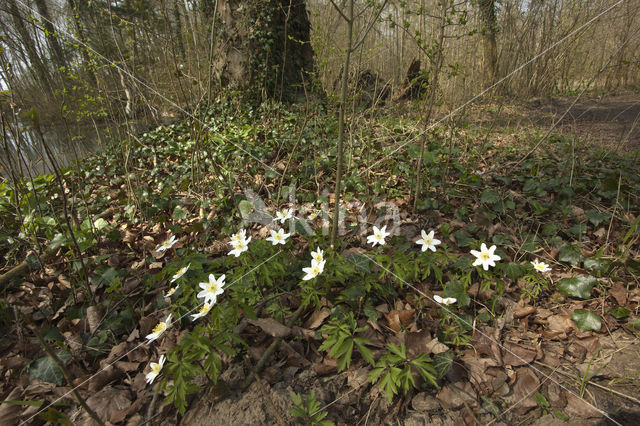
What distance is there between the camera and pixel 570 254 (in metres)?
1.89

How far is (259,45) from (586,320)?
5079mm

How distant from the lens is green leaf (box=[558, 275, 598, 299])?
1653 mm

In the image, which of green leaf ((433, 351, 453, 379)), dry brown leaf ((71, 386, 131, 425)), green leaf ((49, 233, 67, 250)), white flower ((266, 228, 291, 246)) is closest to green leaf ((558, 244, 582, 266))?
green leaf ((433, 351, 453, 379))

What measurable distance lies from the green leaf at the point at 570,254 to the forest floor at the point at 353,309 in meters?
0.02

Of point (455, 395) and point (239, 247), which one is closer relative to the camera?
point (455, 395)

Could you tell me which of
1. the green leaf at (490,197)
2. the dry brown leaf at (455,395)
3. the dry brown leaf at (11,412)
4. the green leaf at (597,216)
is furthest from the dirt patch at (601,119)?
the dry brown leaf at (11,412)

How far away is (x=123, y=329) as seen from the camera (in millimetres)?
1865


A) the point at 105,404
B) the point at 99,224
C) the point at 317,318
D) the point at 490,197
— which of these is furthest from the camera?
the point at 99,224

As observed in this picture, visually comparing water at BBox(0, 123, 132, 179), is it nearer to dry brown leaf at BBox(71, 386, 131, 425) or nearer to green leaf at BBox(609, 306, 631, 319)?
dry brown leaf at BBox(71, 386, 131, 425)

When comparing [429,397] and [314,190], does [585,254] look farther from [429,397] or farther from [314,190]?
[314,190]

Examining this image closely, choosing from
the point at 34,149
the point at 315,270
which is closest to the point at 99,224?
the point at 34,149

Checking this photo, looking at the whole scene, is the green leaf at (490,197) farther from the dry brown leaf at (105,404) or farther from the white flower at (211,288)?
the dry brown leaf at (105,404)

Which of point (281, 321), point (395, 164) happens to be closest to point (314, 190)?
point (395, 164)

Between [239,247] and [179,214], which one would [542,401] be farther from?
[179,214]
